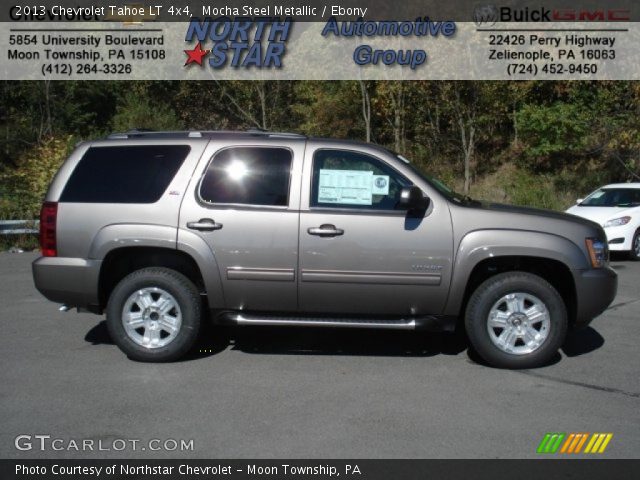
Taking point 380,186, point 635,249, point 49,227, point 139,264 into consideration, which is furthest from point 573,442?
point 635,249

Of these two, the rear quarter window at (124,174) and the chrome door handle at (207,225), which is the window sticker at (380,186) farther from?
the rear quarter window at (124,174)

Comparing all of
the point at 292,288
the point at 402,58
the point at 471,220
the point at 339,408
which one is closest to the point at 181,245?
the point at 292,288

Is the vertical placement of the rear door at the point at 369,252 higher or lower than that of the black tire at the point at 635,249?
higher

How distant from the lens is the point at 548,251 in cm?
604

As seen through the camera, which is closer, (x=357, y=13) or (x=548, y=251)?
(x=548, y=251)

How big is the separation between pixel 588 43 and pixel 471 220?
16364mm

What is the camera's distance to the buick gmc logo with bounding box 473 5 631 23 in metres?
20.1

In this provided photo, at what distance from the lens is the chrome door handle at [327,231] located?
19.9ft

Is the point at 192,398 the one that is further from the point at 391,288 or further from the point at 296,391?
the point at 391,288

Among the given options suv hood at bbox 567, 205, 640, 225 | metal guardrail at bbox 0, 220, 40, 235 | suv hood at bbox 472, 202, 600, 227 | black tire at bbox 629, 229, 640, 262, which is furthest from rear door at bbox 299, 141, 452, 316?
metal guardrail at bbox 0, 220, 40, 235

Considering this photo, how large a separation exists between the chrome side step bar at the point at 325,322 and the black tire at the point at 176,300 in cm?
36

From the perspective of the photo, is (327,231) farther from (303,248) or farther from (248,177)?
(248,177)

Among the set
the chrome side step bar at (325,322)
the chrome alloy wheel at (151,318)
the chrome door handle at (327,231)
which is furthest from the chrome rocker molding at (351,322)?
the chrome door handle at (327,231)
